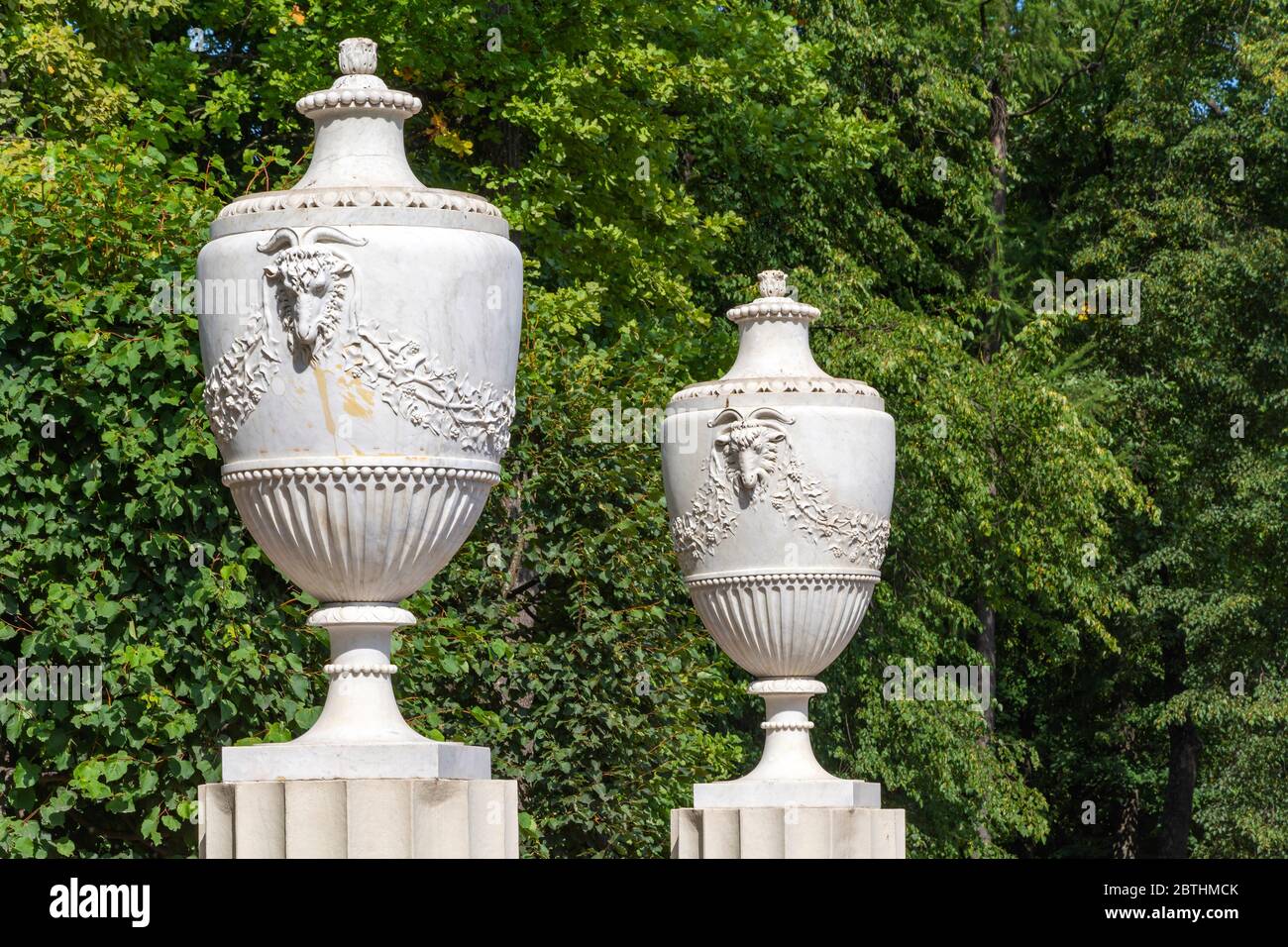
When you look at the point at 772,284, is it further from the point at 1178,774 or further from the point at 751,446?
the point at 1178,774

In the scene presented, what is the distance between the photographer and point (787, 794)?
27.6ft

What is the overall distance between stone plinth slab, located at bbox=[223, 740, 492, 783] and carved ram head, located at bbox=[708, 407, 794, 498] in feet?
9.50

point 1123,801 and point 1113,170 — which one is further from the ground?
point 1113,170

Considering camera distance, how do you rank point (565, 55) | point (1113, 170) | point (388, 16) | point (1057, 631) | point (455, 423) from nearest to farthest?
point (455, 423)
point (388, 16)
point (565, 55)
point (1057, 631)
point (1113, 170)

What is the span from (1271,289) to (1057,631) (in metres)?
4.05

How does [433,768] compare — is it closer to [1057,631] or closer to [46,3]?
[46,3]

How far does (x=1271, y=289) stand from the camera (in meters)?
19.5

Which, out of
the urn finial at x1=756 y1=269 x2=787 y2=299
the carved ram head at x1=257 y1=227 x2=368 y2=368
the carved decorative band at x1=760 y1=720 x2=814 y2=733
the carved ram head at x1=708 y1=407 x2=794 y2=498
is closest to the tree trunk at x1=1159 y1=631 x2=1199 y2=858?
the urn finial at x1=756 y1=269 x2=787 y2=299

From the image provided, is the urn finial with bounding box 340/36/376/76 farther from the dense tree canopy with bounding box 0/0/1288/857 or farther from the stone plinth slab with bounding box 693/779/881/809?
the stone plinth slab with bounding box 693/779/881/809

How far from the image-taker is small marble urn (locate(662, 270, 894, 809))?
8.37m

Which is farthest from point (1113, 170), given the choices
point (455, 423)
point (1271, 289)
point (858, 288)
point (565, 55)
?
point (455, 423)

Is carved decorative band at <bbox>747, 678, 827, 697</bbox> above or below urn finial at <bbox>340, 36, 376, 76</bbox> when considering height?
below

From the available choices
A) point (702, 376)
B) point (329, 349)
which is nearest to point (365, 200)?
point (329, 349)
